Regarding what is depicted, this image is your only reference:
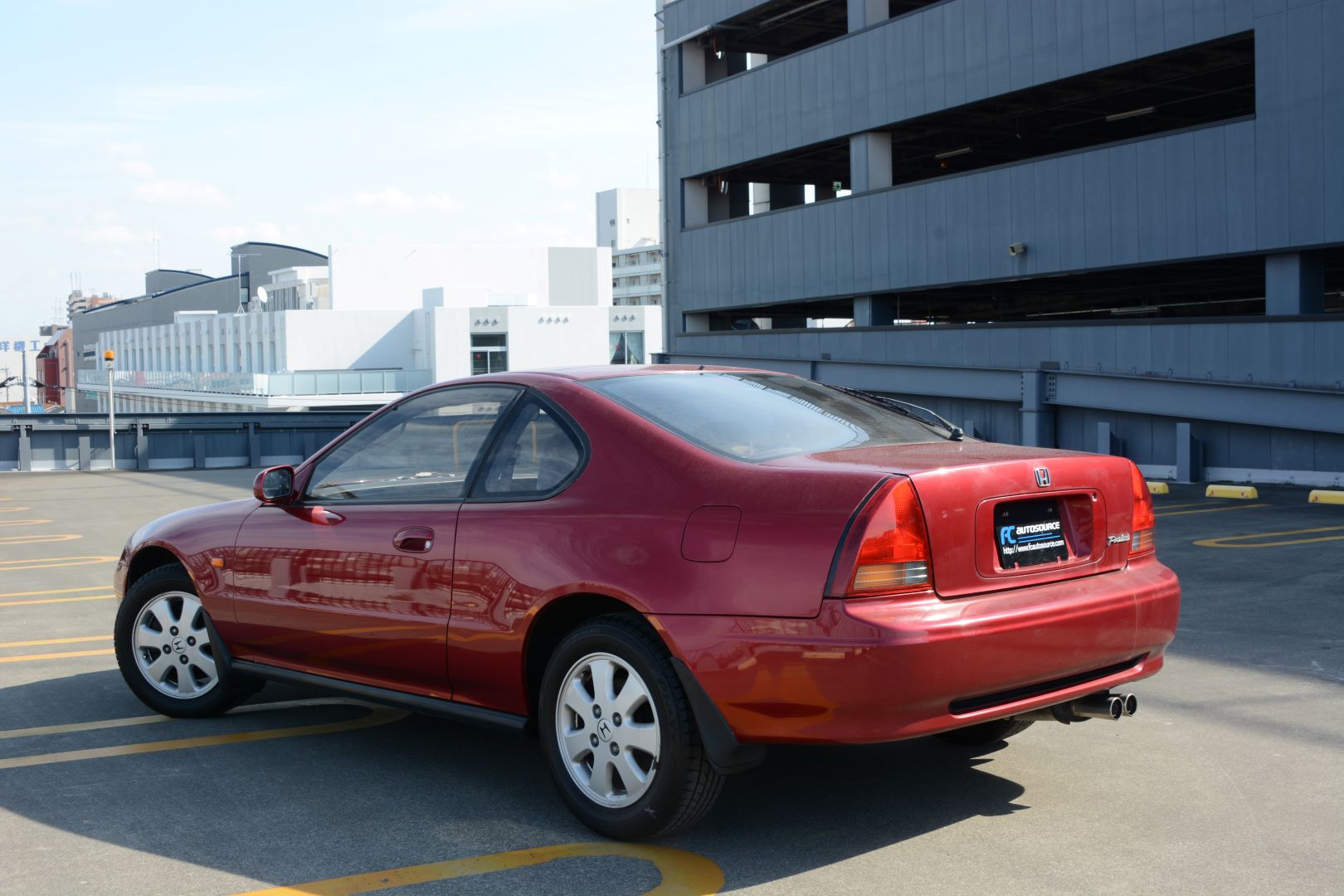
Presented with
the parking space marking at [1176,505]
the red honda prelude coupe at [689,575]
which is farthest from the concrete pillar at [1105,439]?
the red honda prelude coupe at [689,575]

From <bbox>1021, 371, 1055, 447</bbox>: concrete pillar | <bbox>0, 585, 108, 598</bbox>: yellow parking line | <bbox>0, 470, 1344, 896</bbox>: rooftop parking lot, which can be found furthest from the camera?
<bbox>1021, 371, 1055, 447</bbox>: concrete pillar

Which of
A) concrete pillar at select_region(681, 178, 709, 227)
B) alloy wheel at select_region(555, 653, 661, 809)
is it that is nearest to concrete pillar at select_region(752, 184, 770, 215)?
concrete pillar at select_region(681, 178, 709, 227)

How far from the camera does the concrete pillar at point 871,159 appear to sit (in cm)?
2484

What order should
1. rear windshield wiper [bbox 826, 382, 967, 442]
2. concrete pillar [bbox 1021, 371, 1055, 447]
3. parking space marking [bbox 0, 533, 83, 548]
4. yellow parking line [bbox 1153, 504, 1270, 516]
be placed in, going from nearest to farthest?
1. rear windshield wiper [bbox 826, 382, 967, 442]
2. yellow parking line [bbox 1153, 504, 1270, 516]
3. parking space marking [bbox 0, 533, 83, 548]
4. concrete pillar [bbox 1021, 371, 1055, 447]

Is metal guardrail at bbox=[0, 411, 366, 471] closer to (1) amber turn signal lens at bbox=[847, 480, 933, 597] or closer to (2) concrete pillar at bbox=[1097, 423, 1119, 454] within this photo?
(2) concrete pillar at bbox=[1097, 423, 1119, 454]

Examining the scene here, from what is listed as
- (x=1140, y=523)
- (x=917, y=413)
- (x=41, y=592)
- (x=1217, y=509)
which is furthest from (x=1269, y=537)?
(x=41, y=592)

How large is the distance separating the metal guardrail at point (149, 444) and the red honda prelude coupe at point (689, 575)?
82.8ft

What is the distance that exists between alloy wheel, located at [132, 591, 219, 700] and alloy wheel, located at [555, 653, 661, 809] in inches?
90.0

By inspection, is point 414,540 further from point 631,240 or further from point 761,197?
point 631,240

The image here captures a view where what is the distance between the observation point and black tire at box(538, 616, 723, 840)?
4086mm

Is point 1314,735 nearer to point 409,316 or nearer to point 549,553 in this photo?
point 549,553

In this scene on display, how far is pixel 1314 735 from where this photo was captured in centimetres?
544


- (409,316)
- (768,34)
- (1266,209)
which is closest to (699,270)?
(768,34)

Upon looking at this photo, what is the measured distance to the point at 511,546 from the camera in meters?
4.60
